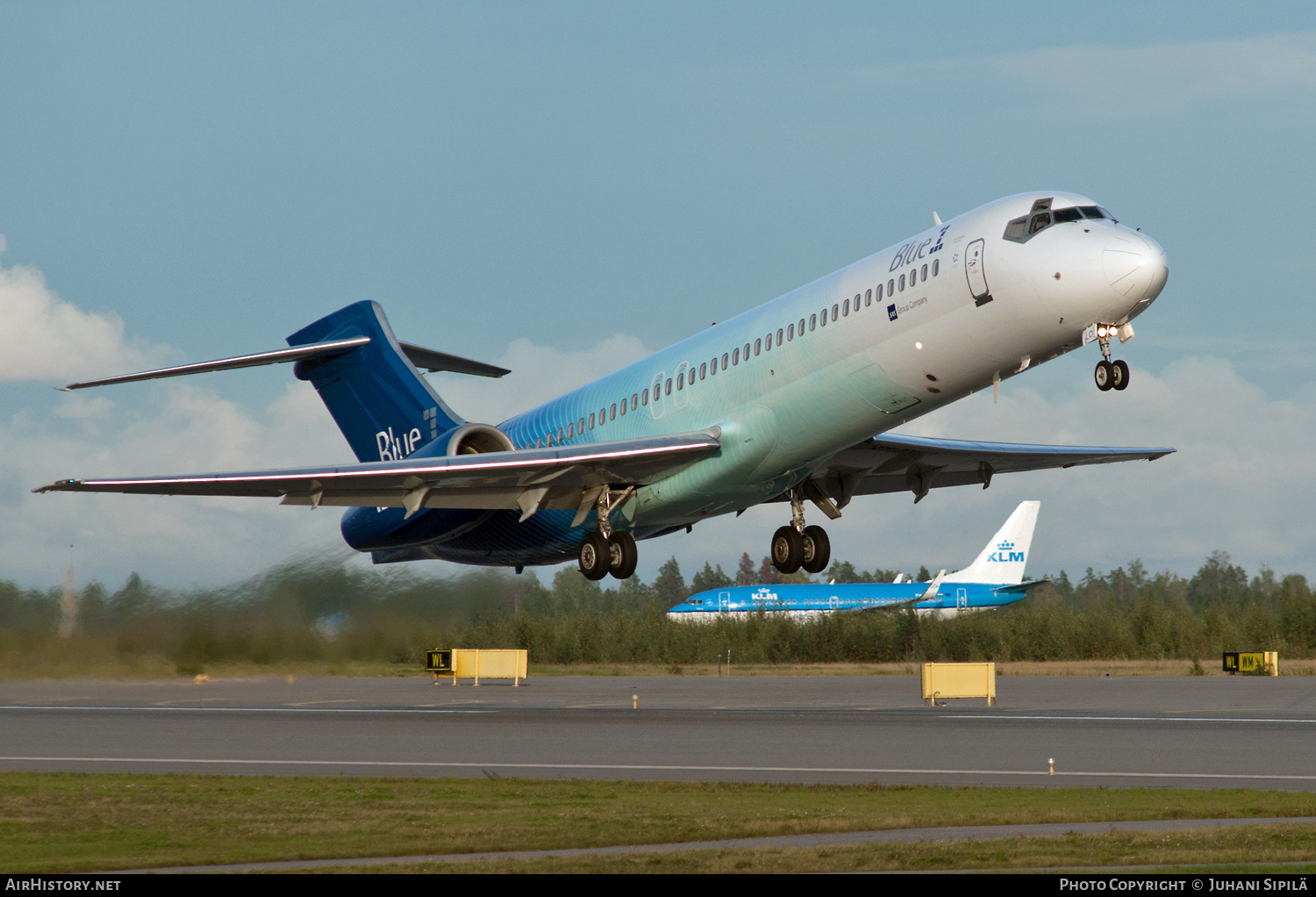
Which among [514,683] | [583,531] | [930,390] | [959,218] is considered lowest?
[514,683]

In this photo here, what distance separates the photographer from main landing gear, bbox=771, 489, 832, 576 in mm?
27094

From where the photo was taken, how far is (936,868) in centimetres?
1297

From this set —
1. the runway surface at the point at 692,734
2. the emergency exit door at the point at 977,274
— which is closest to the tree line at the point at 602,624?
the runway surface at the point at 692,734

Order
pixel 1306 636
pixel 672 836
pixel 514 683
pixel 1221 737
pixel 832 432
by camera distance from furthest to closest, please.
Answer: pixel 1306 636 → pixel 514 683 → pixel 1221 737 → pixel 832 432 → pixel 672 836

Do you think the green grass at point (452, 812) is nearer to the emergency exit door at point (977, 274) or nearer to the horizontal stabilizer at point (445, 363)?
the emergency exit door at point (977, 274)

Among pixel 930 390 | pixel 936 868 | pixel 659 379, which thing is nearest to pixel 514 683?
pixel 659 379

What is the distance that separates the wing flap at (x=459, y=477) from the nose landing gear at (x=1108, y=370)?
7089mm

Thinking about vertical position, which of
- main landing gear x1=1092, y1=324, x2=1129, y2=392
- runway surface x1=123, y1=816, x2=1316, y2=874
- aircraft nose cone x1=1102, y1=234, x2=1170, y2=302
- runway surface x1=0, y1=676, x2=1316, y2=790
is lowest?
runway surface x1=0, y1=676, x2=1316, y2=790

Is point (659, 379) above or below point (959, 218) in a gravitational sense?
below

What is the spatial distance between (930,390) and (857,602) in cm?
6119

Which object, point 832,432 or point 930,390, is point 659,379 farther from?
point 930,390

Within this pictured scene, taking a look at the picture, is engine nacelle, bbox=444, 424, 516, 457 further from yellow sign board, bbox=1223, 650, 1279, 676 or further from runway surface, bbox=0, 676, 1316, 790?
yellow sign board, bbox=1223, 650, 1279, 676

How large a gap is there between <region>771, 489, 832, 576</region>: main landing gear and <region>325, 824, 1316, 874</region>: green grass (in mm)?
12553

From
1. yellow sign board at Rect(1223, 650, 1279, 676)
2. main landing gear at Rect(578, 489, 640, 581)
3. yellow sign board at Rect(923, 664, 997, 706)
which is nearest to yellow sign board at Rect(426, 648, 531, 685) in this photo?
yellow sign board at Rect(923, 664, 997, 706)
